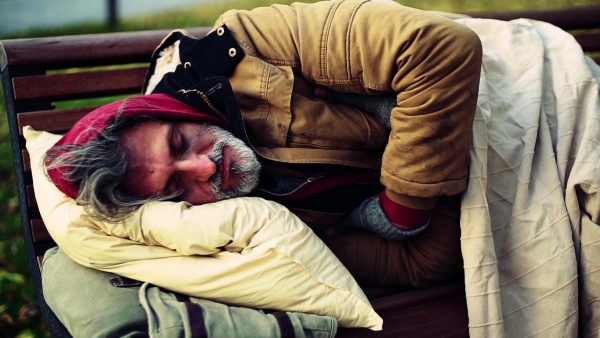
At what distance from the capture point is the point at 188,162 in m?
2.26

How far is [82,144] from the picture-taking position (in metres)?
2.20

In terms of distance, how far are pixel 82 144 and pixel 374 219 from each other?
106 centimetres

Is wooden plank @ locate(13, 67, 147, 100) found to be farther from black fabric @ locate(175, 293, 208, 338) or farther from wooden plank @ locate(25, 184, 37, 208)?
black fabric @ locate(175, 293, 208, 338)

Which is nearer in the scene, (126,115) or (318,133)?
(126,115)

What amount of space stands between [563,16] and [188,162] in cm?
233

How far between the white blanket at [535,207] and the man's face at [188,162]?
821mm

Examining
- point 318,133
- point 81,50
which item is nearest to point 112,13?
point 81,50

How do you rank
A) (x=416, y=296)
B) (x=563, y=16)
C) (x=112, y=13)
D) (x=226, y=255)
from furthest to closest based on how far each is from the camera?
(x=112, y=13), (x=563, y=16), (x=416, y=296), (x=226, y=255)

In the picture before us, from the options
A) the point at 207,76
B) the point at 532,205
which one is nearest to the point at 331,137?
the point at 207,76

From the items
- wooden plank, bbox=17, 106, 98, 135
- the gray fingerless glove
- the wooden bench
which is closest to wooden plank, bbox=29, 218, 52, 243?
the wooden bench

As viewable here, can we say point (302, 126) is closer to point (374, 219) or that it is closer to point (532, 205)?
point (374, 219)

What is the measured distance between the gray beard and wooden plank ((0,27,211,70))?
793 mm

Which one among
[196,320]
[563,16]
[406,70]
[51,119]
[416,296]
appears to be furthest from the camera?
[563,16]

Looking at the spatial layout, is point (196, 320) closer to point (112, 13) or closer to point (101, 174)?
point (101, 174)
